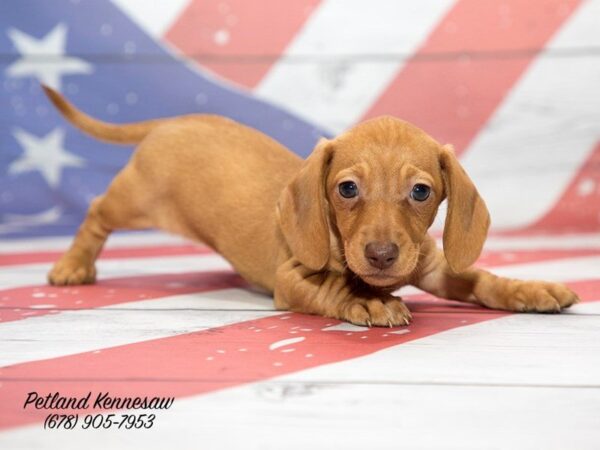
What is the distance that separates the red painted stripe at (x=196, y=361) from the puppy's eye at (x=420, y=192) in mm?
328

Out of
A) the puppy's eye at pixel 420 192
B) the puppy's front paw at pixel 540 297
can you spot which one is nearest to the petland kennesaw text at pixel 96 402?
the puppy's eye at pixel 420 192

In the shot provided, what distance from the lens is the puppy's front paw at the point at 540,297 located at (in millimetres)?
2426

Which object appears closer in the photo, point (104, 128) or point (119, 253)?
point (104, 128)

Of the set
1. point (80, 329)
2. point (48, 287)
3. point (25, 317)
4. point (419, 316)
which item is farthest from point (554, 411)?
point (48, 287)

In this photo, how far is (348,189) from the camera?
7.39ft

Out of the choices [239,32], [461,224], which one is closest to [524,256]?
[461,224]

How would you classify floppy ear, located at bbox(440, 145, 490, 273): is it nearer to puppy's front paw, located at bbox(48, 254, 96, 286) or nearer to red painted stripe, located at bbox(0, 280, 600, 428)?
red painted stripe, located at bbox(0, 280, 600, 428)

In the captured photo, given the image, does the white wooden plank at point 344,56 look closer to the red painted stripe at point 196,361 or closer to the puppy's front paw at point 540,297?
the puppy's front paw at point 540,297

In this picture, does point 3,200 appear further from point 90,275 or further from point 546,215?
point 546,215

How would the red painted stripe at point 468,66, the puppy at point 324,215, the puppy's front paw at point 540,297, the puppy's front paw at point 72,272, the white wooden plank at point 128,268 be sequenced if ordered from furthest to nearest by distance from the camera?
1. the red painted stripe at point 468,66
2. the white wooden plank at point 128,268
3. the puppy's front paw at point 72,272
4. the puppy's front paw at point 540,297
5. the puppy at point 324,215

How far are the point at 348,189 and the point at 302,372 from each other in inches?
22.2

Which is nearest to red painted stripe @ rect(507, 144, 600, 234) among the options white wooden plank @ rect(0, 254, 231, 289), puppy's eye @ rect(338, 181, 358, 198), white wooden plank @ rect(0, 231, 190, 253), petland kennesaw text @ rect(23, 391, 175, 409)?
white wooden plank @ rect(0, 254, 231, 289)

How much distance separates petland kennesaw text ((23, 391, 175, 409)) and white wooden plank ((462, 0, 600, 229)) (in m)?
3.02

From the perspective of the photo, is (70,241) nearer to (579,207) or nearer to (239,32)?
(239,32)
